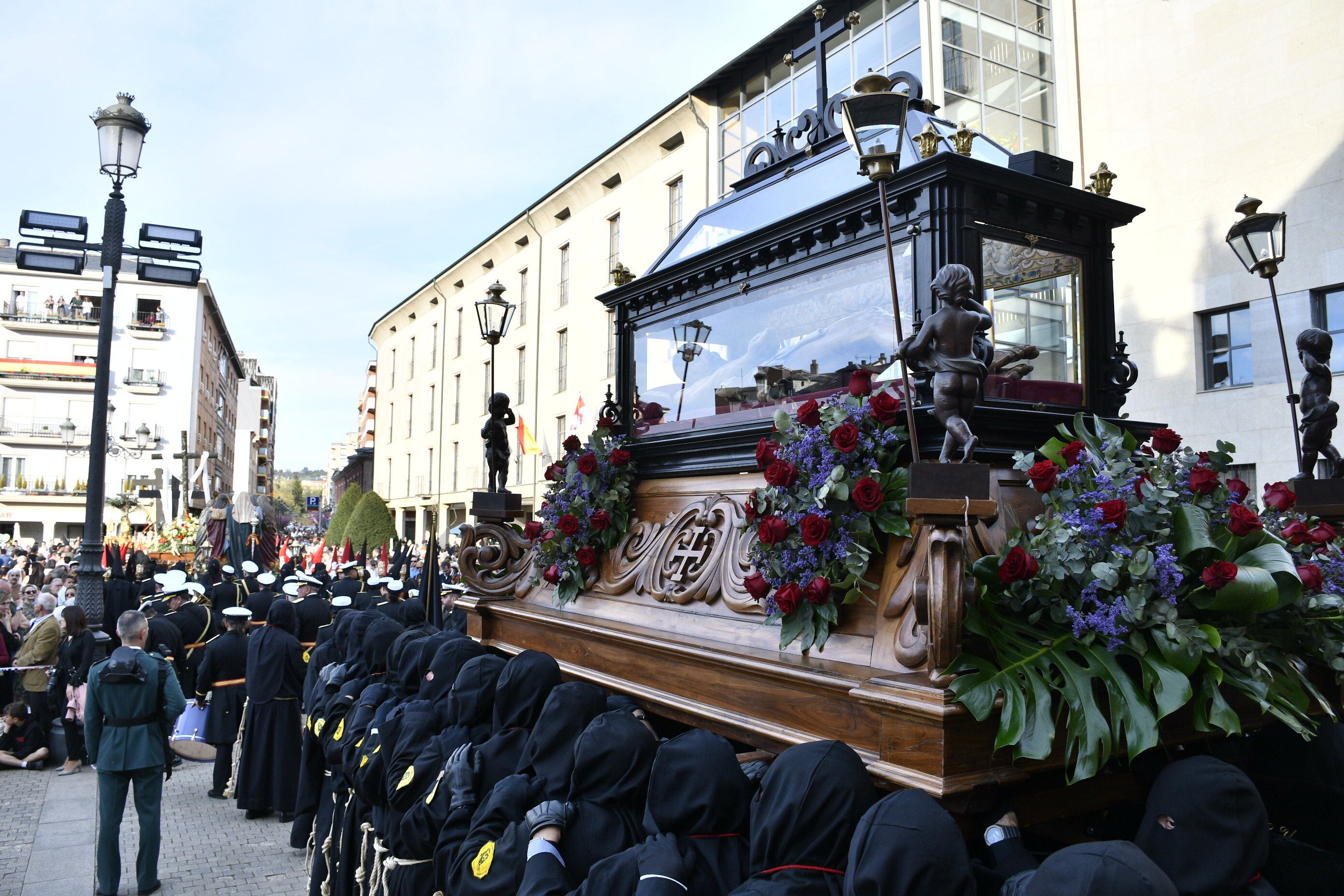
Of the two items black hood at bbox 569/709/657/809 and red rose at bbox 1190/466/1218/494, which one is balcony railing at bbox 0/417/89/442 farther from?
red rose at bbox 1190/466/1218/494

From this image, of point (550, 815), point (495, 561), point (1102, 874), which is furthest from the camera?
point (495, 561)

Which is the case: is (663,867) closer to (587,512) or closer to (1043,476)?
(1043,476)

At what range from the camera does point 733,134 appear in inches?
691

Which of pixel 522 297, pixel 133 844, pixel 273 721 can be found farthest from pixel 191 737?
pixel 522 297

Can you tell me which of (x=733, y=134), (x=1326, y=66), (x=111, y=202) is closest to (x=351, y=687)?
(x=111, y=202)

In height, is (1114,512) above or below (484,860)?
above

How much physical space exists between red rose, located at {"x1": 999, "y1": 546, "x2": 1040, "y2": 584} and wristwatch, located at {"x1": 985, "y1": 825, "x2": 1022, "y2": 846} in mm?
706

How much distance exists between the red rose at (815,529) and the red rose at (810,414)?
1.45 ft

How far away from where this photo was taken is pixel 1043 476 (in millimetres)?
2795

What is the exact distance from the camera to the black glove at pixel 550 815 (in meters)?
3.03

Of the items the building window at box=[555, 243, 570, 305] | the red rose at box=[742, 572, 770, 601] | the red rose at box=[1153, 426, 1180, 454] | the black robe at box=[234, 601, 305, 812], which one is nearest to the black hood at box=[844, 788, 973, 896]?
the red rose at box=[742, 572, 770, 601]

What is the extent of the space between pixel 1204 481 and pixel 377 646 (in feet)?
16.1

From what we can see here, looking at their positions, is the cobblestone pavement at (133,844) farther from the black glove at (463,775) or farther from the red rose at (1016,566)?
the red rose at (1016,566)

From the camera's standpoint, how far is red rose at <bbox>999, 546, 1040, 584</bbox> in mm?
2668
